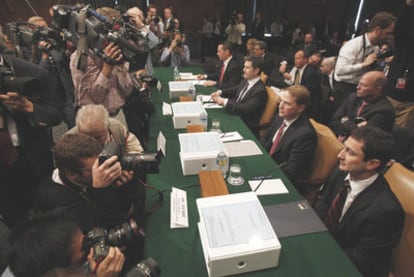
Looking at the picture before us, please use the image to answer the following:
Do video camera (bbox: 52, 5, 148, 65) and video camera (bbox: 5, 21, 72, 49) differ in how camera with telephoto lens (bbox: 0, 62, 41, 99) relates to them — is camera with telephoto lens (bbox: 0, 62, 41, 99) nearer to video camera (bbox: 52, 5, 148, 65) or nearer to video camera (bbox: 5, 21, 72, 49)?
video camera (bbox: 52, 5, 148, 65)

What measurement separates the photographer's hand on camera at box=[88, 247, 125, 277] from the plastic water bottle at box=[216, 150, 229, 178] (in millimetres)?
896

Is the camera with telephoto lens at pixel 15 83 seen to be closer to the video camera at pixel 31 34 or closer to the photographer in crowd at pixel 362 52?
the video camera at pixel 31 34

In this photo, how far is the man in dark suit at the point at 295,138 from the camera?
6.67ft

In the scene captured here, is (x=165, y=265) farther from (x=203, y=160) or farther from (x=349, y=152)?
(x=349, y=152)

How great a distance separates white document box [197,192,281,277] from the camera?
1.09 metres

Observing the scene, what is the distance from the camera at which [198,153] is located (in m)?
1.75

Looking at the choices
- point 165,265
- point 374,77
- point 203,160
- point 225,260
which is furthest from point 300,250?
point 374,77

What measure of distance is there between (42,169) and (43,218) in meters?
0.98

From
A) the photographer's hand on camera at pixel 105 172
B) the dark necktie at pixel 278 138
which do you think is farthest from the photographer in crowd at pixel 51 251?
the dark necktie at pixel 278 138

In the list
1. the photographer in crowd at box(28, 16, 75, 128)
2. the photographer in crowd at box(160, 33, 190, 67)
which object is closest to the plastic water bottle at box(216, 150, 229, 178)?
the photographer in crowd at box(28, 16, 75, 128)

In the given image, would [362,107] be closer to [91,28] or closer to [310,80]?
[310,80]

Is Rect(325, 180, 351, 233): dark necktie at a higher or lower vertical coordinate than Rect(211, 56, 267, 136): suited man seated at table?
lower

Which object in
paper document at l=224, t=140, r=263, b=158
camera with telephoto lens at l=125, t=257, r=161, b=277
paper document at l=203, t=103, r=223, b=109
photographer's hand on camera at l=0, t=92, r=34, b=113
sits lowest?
paper document at l=224, t=140, r=263, b=158

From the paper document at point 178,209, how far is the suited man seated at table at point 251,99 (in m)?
1.53
